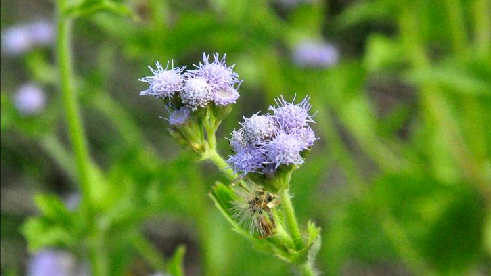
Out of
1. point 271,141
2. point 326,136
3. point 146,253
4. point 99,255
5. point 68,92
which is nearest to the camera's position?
point 271,141

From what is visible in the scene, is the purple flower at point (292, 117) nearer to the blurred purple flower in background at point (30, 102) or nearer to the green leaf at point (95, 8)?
the green leaf at point (95, 8)

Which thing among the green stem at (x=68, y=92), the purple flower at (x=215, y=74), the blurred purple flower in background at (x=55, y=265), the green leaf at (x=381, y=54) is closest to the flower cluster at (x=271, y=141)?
the purple flower at (x=215, y=74)

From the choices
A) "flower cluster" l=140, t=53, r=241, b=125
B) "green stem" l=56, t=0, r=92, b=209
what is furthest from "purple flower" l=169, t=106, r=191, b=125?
"green stem" l=56, t=0, r=92, b=209

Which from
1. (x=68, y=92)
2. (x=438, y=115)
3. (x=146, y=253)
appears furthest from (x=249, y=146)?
(x=438, y=115)

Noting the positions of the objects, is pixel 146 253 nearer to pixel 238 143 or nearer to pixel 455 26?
pixel 455 26

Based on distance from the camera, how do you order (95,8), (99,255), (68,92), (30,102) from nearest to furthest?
(95,8) → (68,92) → (99,255) → (30,102)

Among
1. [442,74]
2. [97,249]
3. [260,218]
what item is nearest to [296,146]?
[260,218]

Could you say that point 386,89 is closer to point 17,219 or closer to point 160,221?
point 160,221
